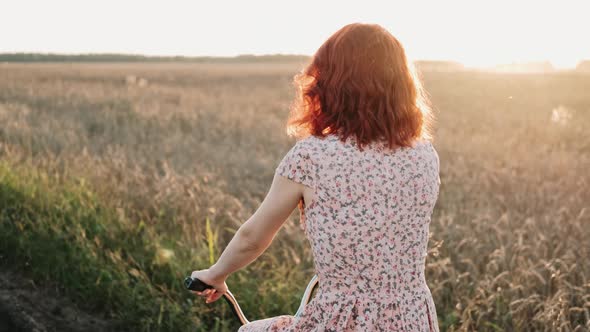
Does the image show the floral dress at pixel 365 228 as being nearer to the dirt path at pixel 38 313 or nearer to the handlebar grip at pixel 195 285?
the handlebar grip at pixel 195 285

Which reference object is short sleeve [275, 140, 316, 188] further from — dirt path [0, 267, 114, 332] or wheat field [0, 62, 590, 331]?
dirt path [0, 267, 114, 332]

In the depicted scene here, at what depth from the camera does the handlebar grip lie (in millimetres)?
2100

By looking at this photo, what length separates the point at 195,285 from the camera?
6.95 ft

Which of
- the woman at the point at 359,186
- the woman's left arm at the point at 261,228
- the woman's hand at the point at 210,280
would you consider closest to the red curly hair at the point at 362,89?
the woman at the point at 359,186

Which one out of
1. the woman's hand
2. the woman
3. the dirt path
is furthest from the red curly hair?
the dirt path

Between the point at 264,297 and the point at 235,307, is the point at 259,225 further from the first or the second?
the point at 264,297

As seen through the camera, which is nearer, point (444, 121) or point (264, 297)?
point (264, 297)

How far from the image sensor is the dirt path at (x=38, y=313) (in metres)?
3.80

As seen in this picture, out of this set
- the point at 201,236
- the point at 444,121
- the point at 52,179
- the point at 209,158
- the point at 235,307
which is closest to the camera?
the point at 235,307

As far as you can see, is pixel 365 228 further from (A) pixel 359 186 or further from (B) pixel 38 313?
(B) pixel 38 313

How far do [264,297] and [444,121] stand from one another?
11.5 m

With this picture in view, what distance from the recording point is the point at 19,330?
3709mm

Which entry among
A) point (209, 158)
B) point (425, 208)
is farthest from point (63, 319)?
point (209, 158)

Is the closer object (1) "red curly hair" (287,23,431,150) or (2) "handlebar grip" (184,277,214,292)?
(1) "red curly hair" (287,23,431,150)
